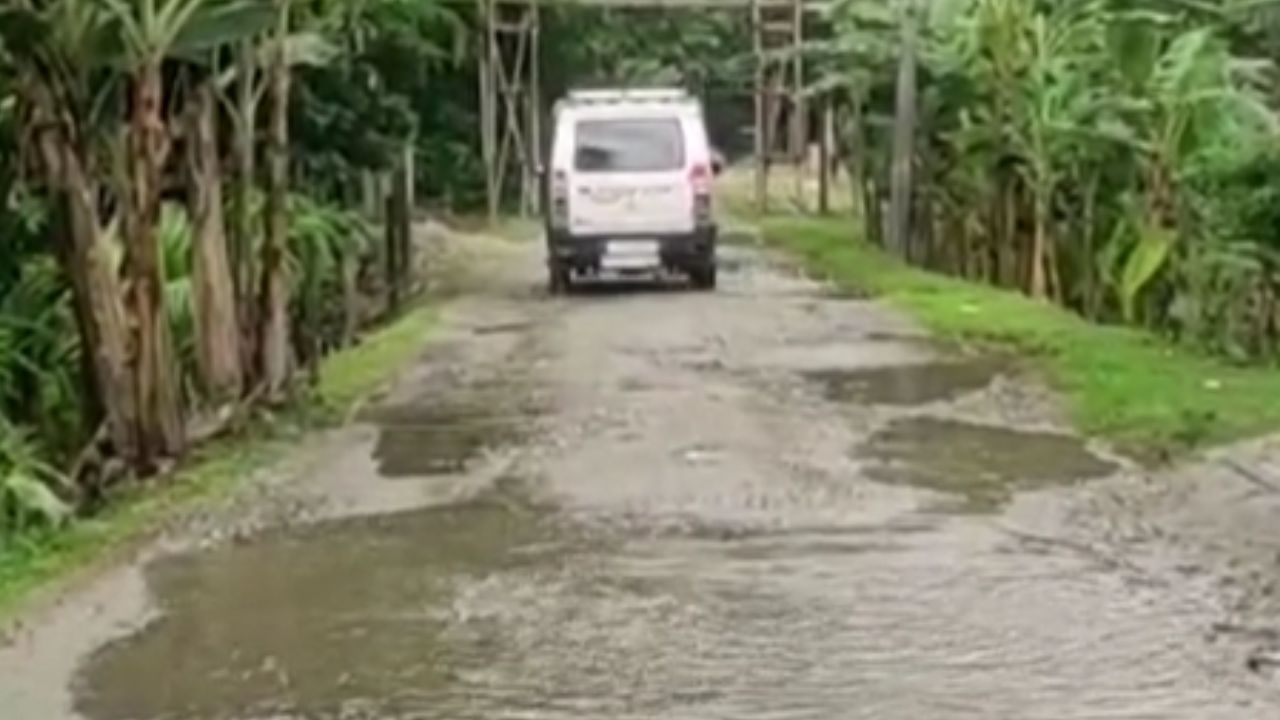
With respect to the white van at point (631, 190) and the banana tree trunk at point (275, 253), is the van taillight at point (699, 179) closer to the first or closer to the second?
the white van at point (631, 190)

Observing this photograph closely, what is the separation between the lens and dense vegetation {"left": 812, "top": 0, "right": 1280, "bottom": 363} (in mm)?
22875

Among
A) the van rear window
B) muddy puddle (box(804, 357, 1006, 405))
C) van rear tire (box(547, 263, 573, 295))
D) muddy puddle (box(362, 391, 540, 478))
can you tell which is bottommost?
van rear tire (box(547, 263, 573, 295))

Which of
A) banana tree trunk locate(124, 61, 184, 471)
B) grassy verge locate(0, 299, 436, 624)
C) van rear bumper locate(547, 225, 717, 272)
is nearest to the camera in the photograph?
grassy verge locate(0, 299, 436, 624)

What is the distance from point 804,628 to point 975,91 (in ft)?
69.6

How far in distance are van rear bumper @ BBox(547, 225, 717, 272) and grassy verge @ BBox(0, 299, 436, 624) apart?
324 inches

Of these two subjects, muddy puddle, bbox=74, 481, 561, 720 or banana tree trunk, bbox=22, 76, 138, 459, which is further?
banana tree trunk, bbox=22, 76, 138, 459

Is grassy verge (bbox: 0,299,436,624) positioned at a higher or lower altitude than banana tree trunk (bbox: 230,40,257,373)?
lower

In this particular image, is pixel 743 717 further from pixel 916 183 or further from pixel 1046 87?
pixel 916 183

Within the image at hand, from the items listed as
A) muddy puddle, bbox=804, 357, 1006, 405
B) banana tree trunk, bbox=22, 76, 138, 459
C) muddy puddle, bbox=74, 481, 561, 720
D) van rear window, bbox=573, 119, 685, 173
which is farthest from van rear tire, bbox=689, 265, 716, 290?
muddy puddle, bbox=74, 481, 561, 720

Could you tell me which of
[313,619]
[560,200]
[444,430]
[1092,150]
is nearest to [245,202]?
[444,430]

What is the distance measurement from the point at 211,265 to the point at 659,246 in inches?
534

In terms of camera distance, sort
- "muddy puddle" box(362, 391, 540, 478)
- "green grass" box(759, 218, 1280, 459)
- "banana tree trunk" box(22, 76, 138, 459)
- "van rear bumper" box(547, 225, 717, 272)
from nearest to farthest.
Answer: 1. "banana tree trunk" box(22, 76, 138, 459)
2. "muddy puddle" box(362, 391, 540, 478)
3. "green grass" box(759, 218, 1280, 459)
4. "van rear bumper" box(547, 225, 717, 272)

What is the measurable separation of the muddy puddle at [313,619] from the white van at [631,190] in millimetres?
16060

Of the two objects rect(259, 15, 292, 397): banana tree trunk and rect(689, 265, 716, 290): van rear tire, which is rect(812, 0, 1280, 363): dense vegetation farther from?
rect(259, 15, 292, 397): banana tree trunk
